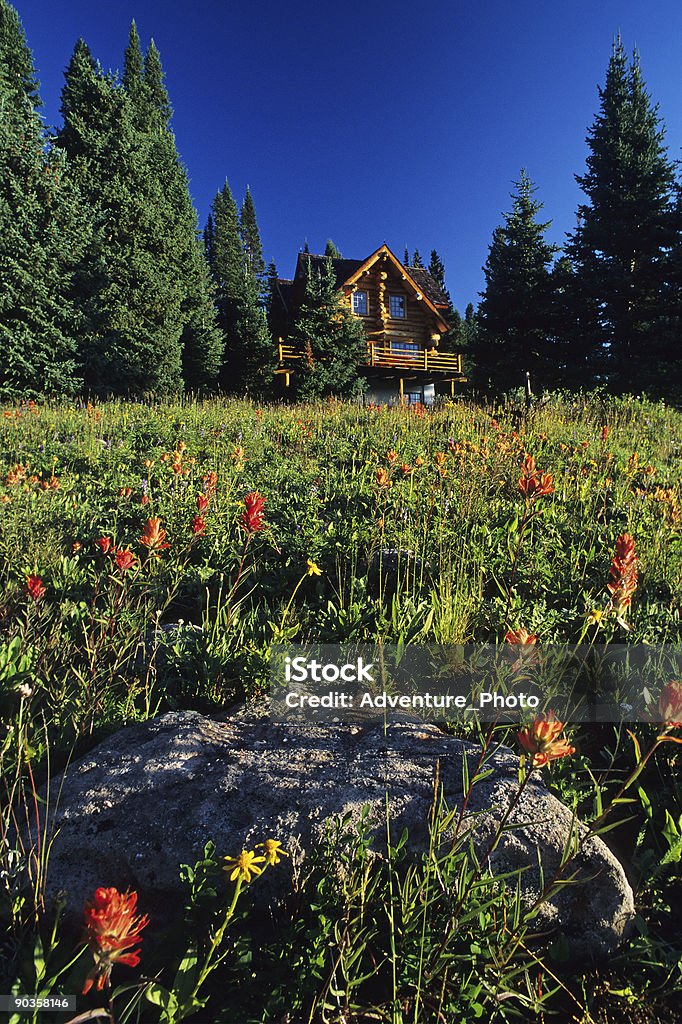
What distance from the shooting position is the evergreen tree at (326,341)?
1805 cm

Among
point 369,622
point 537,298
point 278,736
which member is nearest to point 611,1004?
point 278,736

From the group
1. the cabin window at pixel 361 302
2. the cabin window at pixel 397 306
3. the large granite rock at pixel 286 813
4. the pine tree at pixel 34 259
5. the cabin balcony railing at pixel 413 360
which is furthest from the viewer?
the cabin window at pixel 397 306

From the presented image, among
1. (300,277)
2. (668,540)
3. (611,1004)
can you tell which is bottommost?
(611,1004)

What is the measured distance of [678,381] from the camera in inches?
649

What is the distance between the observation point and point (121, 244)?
1891 cm

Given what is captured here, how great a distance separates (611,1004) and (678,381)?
64.7 ft

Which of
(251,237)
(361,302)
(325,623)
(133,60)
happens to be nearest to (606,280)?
(361,302)

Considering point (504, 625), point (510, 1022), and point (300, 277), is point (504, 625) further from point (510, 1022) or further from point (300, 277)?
point (300, 277)

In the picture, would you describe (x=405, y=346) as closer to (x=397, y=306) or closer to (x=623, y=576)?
(x=397, y=306)

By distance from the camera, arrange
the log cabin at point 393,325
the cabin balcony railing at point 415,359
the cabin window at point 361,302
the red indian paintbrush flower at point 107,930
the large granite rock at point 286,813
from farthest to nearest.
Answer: the cabin window at point 361,302 → the log cabin at point 393,325 → the cabin balcony railing at point 415,359 → the large granite rock at point 286,813 → the red indian paintbrush flower at point 107,930

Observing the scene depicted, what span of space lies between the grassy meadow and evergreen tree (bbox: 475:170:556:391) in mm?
15885

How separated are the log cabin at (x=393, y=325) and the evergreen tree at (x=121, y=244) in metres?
7.13

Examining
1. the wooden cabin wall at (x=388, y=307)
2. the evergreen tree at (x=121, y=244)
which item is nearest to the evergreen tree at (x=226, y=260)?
the evergreen tree at (x=121, y=244)

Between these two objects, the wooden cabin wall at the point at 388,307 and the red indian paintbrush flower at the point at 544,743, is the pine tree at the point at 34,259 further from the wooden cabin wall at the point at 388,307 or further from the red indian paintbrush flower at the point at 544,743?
the red indian paintbrush flower at the point at 544,743
